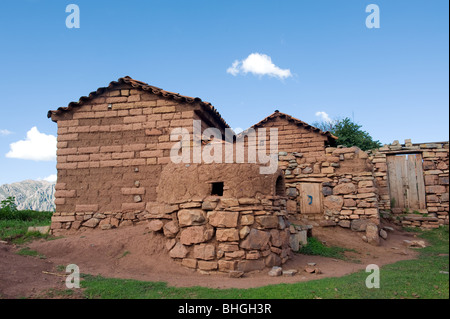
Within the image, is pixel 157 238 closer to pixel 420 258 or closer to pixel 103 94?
pixel 103 94

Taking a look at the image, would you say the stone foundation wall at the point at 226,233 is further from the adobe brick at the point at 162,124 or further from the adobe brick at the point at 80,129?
the adobe brick at the point at 80,129

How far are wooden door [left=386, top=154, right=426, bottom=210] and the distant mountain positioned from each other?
56.7 m

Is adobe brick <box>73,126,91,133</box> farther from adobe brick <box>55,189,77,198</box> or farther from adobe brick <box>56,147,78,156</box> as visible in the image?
adobe brick <box>55,189,77,198</box>

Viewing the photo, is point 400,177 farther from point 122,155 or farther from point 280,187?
point 122,155

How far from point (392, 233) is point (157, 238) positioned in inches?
330

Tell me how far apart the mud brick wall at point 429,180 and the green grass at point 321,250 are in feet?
15.5

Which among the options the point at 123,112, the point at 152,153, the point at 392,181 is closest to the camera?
the point at 152,153

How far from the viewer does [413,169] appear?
12.5 metres

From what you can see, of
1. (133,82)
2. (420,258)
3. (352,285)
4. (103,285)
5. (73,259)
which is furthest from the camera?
(133,82)

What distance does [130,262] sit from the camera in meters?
7.22

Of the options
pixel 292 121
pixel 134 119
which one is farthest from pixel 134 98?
pixel 292 121

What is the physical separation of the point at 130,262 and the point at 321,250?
5.06 meters
